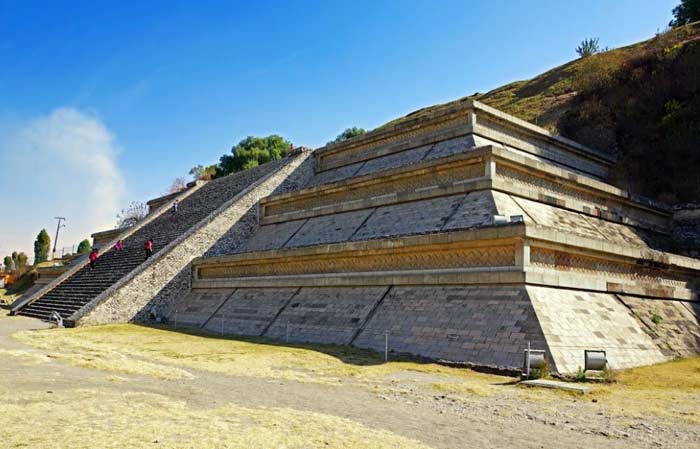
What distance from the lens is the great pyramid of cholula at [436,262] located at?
35.7 ft

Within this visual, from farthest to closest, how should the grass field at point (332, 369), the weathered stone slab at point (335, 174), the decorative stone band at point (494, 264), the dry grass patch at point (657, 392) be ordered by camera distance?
the weathered stone slab at point (335, 174), the decorative stone band at point (494, 264), the grass field at point (332, 369), the dry grass patch at point (657, 392)

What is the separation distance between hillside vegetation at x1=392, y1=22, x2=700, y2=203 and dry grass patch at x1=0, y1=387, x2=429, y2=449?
759 inches

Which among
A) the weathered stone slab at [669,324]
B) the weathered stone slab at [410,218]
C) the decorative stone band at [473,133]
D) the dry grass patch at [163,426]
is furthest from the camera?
the decorative stone band at [473,133]

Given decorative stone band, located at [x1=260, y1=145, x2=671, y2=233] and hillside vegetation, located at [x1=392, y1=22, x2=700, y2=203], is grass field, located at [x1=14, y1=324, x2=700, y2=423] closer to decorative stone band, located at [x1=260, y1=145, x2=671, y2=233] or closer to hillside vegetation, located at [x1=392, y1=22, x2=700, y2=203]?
decorative stone band, located at [x1=260, y1=145, x2=671, y2=233]

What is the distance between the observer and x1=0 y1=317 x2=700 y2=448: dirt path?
5.51m

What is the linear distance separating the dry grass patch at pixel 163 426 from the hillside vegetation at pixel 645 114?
19.3 metres

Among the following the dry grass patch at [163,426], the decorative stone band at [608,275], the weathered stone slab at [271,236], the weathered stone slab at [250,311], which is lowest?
the dry grass patch at [163,426]

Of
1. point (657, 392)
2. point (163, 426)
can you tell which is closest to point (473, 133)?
point (657, 392)

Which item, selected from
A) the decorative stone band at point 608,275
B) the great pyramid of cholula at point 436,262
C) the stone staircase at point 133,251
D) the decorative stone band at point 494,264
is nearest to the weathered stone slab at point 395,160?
the great pyramid of cholula at point 436,262

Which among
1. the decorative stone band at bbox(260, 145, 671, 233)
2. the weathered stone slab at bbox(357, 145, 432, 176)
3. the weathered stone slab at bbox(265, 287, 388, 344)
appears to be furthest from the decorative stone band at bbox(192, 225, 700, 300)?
the weathered stone slab at bbox(357, 145, 432, 176)

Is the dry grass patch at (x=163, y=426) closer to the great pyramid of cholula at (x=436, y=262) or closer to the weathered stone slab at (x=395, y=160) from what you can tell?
the great pyramid of cholula at (x=436, y=262)

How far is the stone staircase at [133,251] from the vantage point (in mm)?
20391

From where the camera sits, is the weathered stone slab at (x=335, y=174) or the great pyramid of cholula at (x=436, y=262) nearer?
the great pyramid of cholula at (x=436, y=262)

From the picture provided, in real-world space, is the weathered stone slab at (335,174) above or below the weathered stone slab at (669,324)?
above
